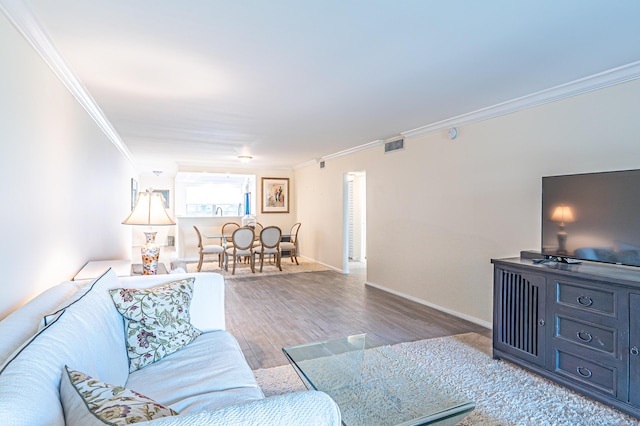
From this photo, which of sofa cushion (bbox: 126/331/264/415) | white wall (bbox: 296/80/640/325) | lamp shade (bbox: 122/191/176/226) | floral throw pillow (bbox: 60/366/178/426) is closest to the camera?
floral throw pillow (bbox: 60/366/178/426)

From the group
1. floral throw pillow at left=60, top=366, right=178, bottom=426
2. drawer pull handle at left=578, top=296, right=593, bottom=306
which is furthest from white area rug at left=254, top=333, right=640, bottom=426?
floral throw pillow at left=60, top=366, right=178, bottom=426

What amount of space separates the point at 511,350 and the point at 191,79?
3406mm

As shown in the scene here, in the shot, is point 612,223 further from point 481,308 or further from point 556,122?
point 481,308

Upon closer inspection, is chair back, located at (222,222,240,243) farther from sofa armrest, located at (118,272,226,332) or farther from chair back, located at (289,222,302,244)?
sofa armrest, located at (118,272,226,332)

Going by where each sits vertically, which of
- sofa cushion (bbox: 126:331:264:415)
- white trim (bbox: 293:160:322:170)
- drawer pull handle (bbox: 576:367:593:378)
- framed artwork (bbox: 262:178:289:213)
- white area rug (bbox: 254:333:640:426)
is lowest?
white area rug (bbox: 254:333:640:426)

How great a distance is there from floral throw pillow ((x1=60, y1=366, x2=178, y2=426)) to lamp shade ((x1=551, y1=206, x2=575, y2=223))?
2930mm

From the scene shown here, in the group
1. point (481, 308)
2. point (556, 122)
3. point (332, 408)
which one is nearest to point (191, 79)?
point (332, 408)

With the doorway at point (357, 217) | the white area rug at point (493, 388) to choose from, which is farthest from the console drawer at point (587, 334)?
the doorway at point (357, 217)

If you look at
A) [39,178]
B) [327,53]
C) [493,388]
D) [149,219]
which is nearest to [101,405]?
[39,178]

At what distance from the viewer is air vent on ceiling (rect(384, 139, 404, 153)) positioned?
16.2 feet

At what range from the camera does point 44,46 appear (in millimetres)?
2090

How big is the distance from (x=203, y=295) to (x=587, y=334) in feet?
8.56

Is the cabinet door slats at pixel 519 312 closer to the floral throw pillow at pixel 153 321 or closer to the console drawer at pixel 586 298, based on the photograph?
the console drawer at pixel 586 298

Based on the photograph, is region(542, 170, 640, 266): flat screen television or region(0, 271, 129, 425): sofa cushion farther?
region(542, 170, 640, 266): flat screen television
